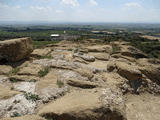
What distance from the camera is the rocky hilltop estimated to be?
638cm

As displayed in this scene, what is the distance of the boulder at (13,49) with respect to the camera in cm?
1153

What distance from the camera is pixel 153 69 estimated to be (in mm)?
13484

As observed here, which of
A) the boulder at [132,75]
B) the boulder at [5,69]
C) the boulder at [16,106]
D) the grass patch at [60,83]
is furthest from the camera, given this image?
the boulder at [132,75]

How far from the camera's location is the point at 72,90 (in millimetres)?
8414

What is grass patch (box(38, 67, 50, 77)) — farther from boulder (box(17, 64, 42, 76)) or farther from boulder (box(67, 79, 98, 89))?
boulder (box(67, 79, 98, 89))

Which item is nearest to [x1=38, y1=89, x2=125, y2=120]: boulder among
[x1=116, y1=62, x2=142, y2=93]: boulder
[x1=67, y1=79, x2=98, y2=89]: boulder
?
[x1=67, y1=79, x2=98, y2=89]: boulder

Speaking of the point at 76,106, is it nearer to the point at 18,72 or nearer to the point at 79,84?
the point at 79,84

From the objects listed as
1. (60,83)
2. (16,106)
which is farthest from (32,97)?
(60,83)

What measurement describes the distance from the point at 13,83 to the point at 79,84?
4075 millimetres

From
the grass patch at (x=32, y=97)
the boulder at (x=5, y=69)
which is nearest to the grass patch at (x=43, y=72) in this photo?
the boulder at (x=5, y=69)

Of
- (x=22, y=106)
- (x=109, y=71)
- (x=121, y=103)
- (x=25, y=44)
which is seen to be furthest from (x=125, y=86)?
(x=25, y=44)

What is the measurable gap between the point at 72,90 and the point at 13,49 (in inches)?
255

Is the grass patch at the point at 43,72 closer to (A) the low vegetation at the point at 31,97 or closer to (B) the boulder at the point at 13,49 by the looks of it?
(A) the low vegetation at the point at 31,97

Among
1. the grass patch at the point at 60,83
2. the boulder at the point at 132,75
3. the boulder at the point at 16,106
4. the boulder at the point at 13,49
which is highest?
the boulder at the point at 13,49
